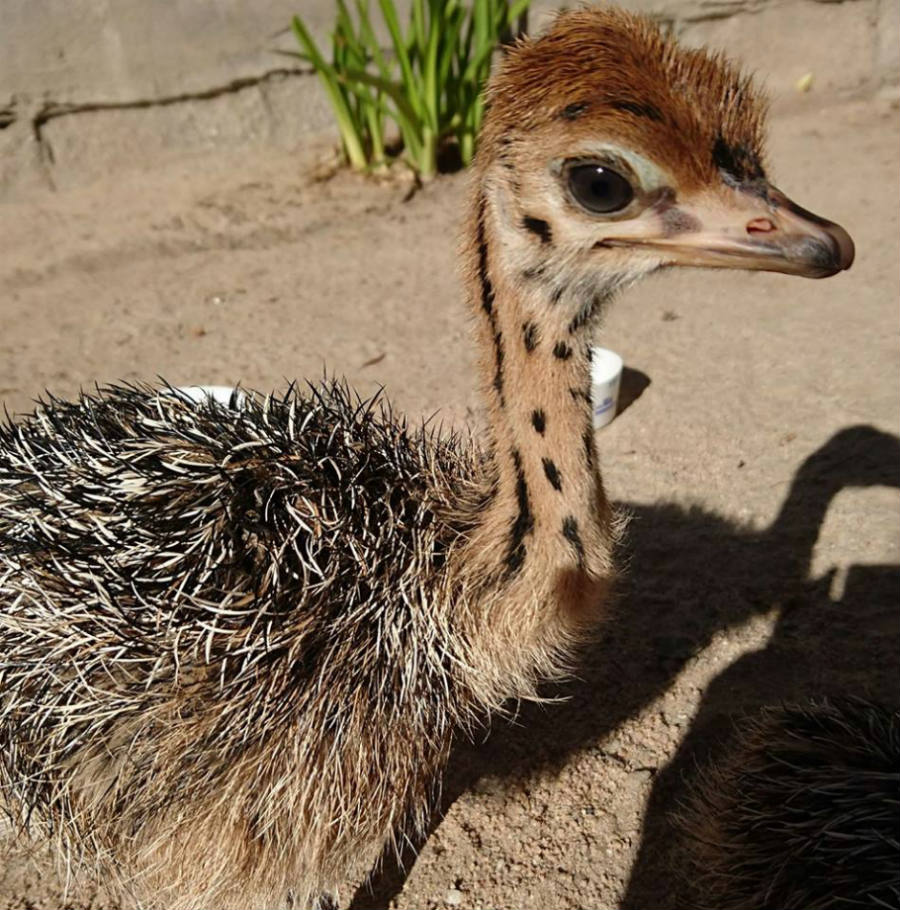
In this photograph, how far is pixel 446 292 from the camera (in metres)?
4.99

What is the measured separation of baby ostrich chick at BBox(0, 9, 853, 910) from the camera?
1755mm

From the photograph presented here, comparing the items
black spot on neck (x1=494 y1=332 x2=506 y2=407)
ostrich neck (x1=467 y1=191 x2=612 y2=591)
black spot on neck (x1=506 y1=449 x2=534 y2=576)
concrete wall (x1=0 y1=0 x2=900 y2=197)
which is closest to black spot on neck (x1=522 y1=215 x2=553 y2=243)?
ostrich neck (x1=467 y1=191 x2=612 y2=591)

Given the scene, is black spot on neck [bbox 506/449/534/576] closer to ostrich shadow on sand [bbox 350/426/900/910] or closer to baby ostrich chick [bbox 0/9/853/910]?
baby ostrich chick [bbox 0/9/853/910]

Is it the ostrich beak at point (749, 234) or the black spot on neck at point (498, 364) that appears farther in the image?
the black spot on neck at point (498, 364)

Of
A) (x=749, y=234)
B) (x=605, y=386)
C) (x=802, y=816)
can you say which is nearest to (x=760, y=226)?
(x=749, y=234)

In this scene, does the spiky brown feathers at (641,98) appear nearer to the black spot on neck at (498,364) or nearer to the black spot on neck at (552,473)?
the black spot on neck at (498,364)

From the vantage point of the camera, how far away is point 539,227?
5.98ft

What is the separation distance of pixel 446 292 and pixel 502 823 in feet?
10.1

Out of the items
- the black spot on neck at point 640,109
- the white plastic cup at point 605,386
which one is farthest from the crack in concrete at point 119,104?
the black spot on neck at point 640,109

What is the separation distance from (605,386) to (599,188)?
199cm

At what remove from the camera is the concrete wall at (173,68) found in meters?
5.51

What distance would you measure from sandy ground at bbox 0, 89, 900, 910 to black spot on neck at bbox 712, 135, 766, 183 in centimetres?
141

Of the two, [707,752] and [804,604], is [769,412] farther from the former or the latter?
[707,752]

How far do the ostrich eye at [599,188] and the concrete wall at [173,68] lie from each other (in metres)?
4.60
